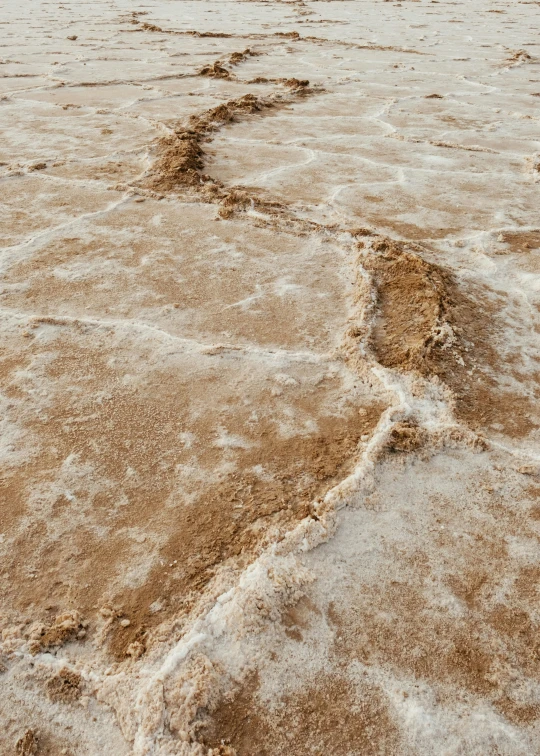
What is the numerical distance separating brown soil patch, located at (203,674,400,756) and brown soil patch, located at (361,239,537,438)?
2.58 ft

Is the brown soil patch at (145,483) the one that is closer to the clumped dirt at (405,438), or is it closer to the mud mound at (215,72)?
the clumped dirt at (405,438)

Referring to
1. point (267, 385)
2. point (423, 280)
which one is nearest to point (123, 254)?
point (267, 385)

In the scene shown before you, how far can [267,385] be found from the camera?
5.60 ft

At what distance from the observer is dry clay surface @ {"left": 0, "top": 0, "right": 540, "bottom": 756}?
1021 millimetres

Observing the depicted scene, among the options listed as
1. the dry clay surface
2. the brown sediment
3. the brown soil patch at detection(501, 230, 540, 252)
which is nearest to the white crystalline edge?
the dry clay surface

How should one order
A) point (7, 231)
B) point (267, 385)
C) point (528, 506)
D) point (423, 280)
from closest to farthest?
1. point (528, 506)
2. point (267, 385)
3. point (423, 280)
4. point (7, 231)

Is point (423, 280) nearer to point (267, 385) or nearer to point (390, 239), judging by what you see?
point (390, 239)

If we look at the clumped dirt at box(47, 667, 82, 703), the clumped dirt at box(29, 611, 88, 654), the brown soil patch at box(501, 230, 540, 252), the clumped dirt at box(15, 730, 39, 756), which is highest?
the brown soil patch at box(501, 230, 540, 252)

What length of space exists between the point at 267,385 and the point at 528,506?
75 cm

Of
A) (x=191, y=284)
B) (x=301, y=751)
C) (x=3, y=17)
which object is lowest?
(x=301, y=751)

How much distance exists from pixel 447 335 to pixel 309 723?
123cm

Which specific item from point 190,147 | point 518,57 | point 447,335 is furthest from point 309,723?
point 518,57

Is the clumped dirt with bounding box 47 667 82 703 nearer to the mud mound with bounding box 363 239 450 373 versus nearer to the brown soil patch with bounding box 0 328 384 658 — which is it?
the brown soil patch with bounding box 0 328 384 658

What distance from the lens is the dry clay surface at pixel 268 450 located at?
3.35 ft
